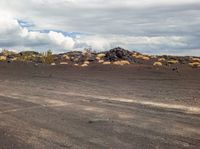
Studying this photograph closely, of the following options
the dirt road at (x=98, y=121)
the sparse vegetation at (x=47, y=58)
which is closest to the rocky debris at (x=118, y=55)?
the sparse vegetation at (x=47, y=58)

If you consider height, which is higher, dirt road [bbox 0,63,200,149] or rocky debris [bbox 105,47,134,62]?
rocky debris [bbox 105,47,134,62]

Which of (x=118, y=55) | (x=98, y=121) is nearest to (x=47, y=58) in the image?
(x=118, y=55)

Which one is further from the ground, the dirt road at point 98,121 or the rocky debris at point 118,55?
the rocky debris at point 118,55

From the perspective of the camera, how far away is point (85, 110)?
15211mm

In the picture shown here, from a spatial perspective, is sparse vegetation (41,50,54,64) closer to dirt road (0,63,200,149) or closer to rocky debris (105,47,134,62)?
rocky debris (105,47,134,62)

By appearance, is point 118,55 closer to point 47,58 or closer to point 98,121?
point 47,58

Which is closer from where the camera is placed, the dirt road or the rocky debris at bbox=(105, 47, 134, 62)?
the dirt road

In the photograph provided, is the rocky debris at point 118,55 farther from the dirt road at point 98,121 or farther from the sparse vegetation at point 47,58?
the dirt road at point 98,121

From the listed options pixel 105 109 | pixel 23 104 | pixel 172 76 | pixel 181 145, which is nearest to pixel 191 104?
pixel 105 109

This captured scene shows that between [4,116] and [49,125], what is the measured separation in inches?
97.5

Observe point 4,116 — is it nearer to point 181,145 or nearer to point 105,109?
point 105,109

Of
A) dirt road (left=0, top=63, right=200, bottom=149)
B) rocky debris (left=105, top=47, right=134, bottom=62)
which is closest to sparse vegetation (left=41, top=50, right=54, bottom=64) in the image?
rocky debris (left=105, top=47, right=134, bottom=62)

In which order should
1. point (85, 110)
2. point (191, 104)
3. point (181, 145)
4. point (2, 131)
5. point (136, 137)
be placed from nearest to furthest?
point (181, 145) < point (136, 137) < point (2, 131) < point (85, 110) < point (191, 104)

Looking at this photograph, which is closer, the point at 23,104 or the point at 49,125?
the point at 49,125
